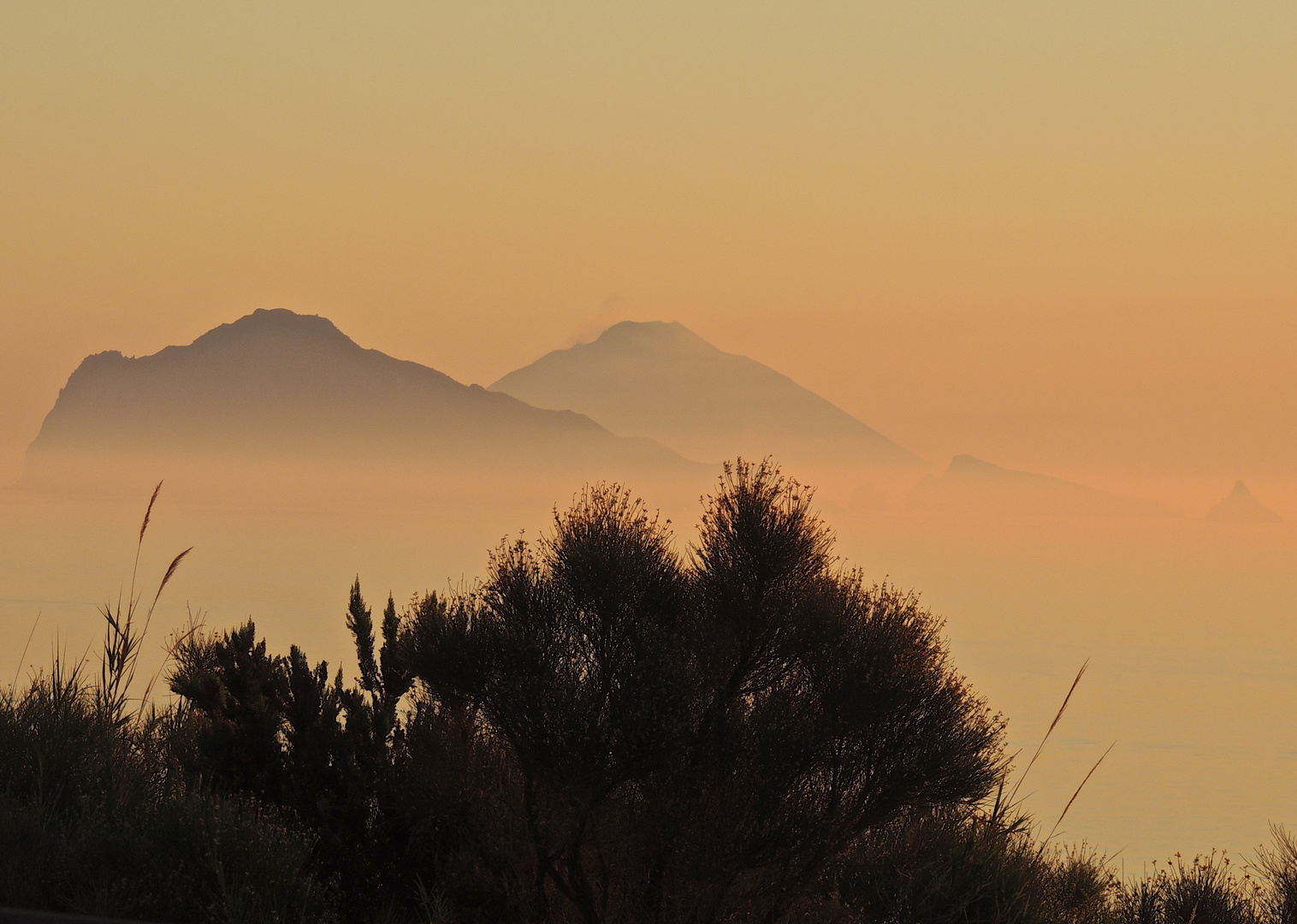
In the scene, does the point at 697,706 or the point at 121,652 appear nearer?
the point at 697,706

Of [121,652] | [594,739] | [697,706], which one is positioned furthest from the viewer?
[121,652]

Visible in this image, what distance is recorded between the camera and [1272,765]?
181 meters

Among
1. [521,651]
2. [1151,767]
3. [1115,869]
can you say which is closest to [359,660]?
[521,651]

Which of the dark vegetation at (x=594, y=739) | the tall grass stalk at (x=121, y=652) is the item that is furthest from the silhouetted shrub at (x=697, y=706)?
the tall grass stalk at (x=121, y=652)

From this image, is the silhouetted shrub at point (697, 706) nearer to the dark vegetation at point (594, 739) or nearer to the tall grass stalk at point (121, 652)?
the dark vegetation at point (594, 739)

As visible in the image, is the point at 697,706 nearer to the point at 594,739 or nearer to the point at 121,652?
the point at 594,739

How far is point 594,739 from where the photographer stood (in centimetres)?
1002

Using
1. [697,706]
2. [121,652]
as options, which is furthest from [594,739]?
[121,652]

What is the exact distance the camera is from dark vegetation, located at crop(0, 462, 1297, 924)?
1036cm

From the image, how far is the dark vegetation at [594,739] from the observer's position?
10.4 m

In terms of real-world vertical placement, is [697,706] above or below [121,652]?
above

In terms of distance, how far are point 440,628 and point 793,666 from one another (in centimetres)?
298

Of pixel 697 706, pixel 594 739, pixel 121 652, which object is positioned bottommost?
pixel 594 739

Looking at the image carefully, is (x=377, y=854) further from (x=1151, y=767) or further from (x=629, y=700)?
(x=1151, y=767)
